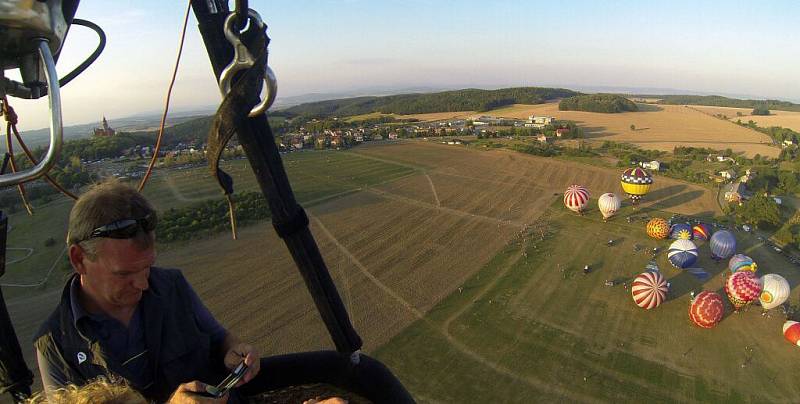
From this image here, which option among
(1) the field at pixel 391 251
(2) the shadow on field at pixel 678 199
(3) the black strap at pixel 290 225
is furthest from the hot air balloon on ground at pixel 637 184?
(3) the black strap at pixel 290 225

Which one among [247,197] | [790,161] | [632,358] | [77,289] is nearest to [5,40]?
[77,289]

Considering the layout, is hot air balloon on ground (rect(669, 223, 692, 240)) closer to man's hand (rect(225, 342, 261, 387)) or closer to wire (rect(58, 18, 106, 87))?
man's hand (rect(225, 342, 261, 387))

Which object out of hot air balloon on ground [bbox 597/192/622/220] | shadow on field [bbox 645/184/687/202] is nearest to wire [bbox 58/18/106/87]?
hot air balloon on ground [bbox 597/192/622/220]

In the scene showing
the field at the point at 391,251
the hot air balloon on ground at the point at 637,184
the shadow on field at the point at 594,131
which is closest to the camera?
the field at the point at 391,251

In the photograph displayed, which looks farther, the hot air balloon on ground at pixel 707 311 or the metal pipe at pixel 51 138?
the hot air balloon on ground at pixel 707 311

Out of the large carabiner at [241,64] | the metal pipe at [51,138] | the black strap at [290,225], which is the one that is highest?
the large carabiner at [241,64]

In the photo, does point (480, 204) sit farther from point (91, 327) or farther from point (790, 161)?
point (790, 161)

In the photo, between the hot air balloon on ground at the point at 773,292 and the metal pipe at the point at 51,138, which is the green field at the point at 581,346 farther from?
the metal pipe at the point at 51,138

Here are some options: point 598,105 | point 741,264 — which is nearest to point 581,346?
point 741,264
